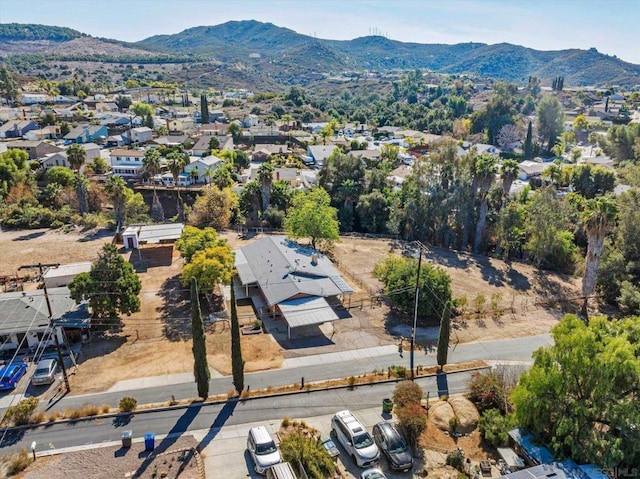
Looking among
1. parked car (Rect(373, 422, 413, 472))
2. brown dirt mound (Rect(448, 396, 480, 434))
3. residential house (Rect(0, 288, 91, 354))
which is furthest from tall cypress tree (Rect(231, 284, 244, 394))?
residential house (Rect(0, 288, 91, 354))

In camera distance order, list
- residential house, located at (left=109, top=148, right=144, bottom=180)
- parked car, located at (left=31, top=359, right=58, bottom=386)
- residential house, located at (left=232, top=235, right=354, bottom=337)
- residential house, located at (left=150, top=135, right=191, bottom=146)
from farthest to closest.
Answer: residential house, located at (left=150, top=135, right=191, bottom=146) → residential house, located at (left=109, top=148, right=144, bottom=180) → residential house, located at (left=232, top=235, right=354, bottom=337) → parked car, located at (left=31, top=359, right=58, bottom=386)

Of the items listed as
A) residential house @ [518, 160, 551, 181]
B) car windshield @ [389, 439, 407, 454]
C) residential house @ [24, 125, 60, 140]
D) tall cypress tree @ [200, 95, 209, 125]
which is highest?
tall cypress tree @ [200, 95, 209, 125]

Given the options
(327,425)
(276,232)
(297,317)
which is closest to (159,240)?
(276,232)

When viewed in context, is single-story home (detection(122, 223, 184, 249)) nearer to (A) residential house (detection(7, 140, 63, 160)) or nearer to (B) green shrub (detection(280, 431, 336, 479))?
(B) green shrub (detection(280, 431, 336, 479))

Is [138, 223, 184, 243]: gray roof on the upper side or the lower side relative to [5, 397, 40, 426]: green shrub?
upper

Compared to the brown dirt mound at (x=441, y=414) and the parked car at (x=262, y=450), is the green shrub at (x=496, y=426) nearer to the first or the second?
the brown dirt mound at (x=441, y=414)

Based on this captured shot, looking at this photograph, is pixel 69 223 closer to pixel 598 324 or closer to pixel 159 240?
pixel 159 240

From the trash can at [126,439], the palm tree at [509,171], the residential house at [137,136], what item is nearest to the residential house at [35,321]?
the trash can at [126,439]

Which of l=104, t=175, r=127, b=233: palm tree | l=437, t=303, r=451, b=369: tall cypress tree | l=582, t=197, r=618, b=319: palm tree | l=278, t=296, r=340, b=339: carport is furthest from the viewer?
l=104, t=175, r=127, b=233: palm tree
